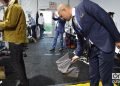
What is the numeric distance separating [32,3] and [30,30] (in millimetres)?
2463

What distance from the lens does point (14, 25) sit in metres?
3.87

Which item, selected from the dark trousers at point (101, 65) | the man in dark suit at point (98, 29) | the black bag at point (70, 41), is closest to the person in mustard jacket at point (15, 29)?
the man in dark suit at point (98, 29)

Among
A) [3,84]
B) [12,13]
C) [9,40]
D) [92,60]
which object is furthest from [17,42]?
[92,60]

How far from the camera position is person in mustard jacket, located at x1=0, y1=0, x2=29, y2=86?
3.82 meters

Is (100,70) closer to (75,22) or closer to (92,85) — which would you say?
(92,85)

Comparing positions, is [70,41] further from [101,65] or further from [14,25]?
[101,65]

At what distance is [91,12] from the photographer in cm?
284

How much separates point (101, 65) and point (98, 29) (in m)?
0.43

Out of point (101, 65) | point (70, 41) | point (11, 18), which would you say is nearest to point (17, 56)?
point (11, 18)

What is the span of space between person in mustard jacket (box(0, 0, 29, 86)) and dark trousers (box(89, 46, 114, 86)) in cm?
129

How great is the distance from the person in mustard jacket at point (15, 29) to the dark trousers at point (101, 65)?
1.29 meters

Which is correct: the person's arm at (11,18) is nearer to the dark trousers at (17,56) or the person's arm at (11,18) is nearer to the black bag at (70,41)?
the dark trousers at (17,56)

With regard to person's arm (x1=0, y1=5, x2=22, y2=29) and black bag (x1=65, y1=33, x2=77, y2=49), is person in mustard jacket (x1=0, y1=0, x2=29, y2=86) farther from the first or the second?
black bag (x1=65, y1=33, x2=77, y2=49)

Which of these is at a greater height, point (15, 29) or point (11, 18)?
point (11, 18)
